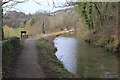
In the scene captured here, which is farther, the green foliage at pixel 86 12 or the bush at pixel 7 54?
the green foliage at pixel 86 12

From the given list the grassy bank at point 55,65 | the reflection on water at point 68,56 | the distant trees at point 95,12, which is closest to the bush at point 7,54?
the grassy bank at point 55,65

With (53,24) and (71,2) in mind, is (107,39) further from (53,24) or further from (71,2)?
(53,24)

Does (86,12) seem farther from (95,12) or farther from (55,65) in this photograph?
(55,65)

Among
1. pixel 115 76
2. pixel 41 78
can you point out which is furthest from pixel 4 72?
pixel 115 76

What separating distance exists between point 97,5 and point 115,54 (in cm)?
1201

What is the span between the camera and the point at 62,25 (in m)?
70.1

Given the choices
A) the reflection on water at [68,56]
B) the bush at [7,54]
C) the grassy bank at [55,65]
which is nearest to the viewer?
the bush at [7,54]

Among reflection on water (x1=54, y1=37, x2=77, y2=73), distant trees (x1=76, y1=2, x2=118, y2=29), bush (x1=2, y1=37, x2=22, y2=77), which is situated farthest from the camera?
distant trees (x1=76, y1=2, x2=118, y2=29)

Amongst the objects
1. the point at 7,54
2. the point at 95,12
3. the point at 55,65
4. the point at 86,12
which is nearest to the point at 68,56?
the point at 55,65

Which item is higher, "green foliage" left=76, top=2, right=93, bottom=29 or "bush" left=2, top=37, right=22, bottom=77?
"green foliage" left=76, top=2, right=93, bottom=29

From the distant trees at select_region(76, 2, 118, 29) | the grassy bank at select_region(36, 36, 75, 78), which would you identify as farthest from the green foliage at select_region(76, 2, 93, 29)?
the grassy bank at select_region(36, 36, 75, 78)

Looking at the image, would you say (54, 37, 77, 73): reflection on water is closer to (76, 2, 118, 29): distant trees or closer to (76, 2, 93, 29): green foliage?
(76, 2, 118, 29): distant trees

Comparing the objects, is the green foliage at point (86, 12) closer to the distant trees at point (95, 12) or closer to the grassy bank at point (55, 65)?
the distant trees at point (95, 12)

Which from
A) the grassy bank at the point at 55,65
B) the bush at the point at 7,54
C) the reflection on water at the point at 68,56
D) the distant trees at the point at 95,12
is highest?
the distant trees at the point at 95,12
